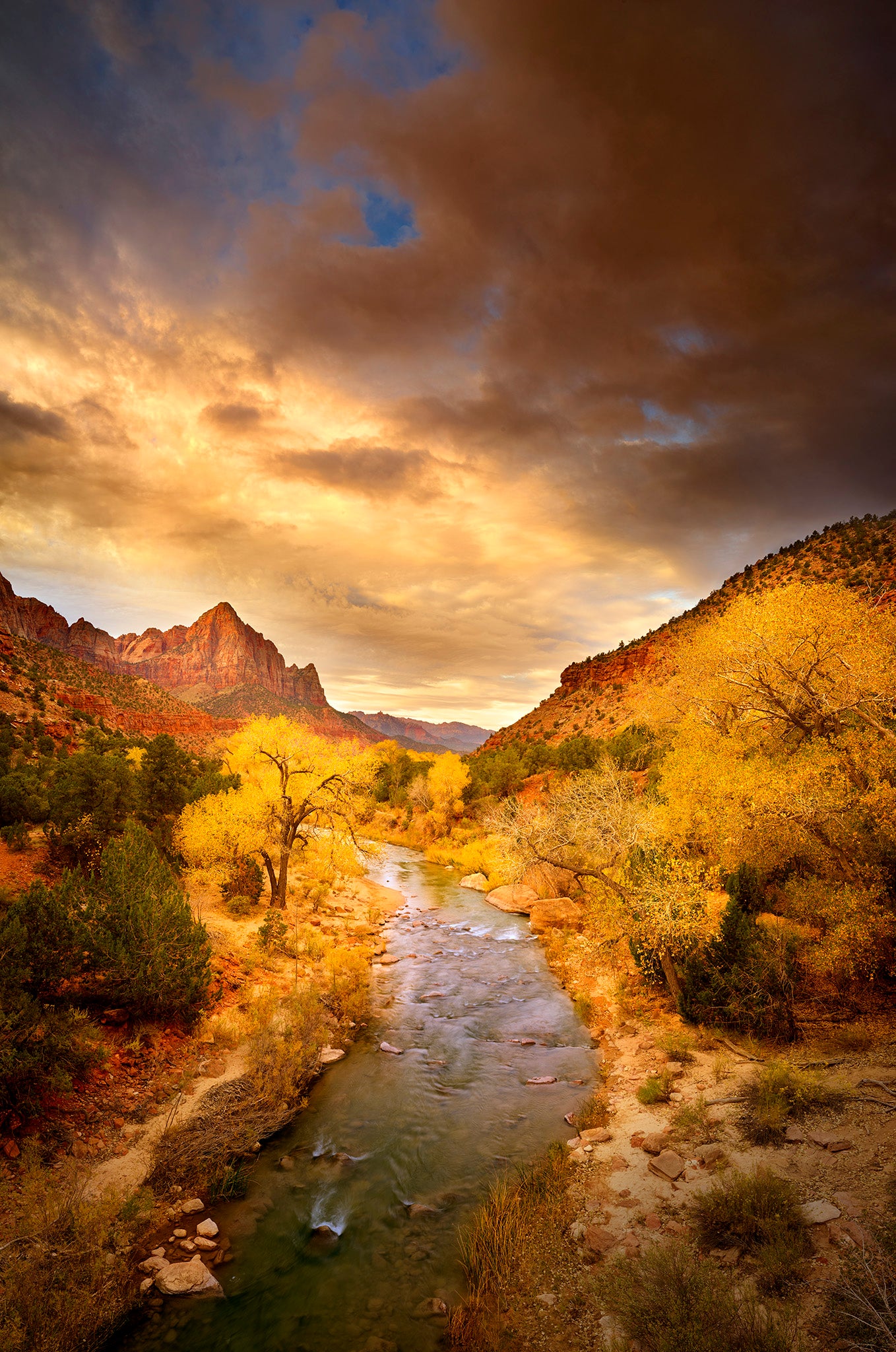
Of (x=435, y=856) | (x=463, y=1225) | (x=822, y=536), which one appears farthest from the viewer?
(x=822, y=536)

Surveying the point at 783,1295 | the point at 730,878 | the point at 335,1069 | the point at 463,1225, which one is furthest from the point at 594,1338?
the point at 730,878

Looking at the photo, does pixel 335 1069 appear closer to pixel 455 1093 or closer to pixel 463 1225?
pixel 455 1093

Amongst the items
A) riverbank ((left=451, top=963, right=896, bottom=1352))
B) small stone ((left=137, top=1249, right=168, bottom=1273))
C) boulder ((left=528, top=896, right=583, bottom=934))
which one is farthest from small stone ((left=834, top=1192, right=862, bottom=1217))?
boulder ((left=528, top=896, right=583, bottom=934))

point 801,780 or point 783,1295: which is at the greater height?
point 801,780

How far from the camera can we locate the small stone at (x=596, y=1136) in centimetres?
1005

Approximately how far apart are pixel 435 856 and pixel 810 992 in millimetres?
30939

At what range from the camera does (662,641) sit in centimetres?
8081

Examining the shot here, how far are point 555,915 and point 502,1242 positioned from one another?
18.8 metres

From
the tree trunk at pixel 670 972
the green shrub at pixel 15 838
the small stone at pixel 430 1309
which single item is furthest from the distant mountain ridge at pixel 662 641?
the green shrub at pixel 15 838

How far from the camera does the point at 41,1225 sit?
6852mm

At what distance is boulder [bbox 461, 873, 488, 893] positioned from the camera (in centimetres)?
3234

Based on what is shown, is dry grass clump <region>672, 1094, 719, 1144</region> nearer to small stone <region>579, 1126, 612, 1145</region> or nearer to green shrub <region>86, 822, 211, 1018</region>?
small stone <region>579, 1126, 612, 1145</region>

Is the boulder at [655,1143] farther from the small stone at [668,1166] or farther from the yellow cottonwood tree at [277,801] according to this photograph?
the yellow cottonwood tree at [277,801]

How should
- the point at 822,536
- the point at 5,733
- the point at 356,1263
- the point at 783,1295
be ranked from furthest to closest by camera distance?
the point at 822,536 < the point at 5,733 < the point at 356,1263 < the point at 783,1295
